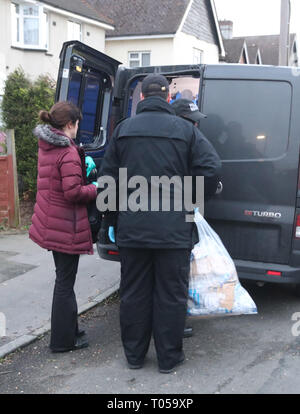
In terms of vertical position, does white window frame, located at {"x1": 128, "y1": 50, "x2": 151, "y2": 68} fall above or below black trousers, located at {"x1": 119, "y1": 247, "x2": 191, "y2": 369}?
above

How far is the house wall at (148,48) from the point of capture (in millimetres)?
22656

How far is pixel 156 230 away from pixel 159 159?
486 mm

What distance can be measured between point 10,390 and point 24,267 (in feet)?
10.7

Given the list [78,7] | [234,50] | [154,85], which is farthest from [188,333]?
[234,50]

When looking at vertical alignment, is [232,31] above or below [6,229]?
above

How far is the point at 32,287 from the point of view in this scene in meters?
5.77

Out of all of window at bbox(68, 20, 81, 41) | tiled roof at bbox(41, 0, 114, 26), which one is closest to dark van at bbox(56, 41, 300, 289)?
tiled roof at bbox(41, 0, 114, 26)

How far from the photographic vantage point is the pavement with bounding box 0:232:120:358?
4.56m

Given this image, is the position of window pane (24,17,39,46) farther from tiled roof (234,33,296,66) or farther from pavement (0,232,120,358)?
tiled roof (234,33,296,66)

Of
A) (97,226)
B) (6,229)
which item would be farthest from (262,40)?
(97,226)

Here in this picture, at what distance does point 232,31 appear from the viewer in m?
45.1

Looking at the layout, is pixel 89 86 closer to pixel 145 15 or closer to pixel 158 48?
pixel 158 48
